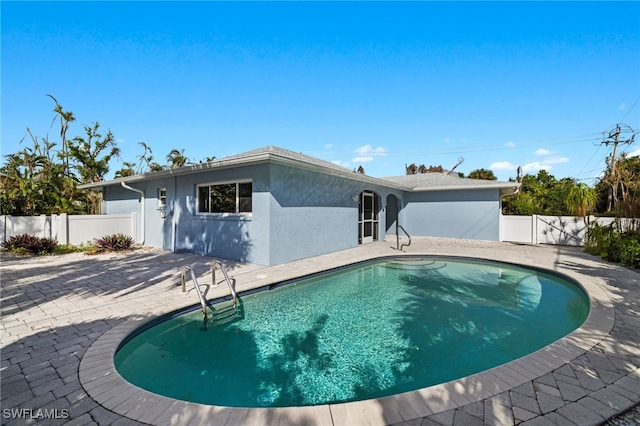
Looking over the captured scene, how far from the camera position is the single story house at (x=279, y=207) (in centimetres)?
878

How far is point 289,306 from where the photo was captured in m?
5.98

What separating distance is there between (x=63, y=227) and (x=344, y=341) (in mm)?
13678

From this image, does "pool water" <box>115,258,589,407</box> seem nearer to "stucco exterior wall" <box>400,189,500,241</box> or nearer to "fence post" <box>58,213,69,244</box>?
Result: "stucco exterior wall" <box>400,189,500,241</box>

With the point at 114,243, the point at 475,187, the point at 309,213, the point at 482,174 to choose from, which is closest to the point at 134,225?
the point at 114,243

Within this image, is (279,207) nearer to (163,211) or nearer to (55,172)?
(163,211)

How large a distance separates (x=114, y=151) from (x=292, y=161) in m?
22.4

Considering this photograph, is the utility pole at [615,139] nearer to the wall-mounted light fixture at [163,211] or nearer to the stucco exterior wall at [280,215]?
the stucco exterior wall at [280,215]

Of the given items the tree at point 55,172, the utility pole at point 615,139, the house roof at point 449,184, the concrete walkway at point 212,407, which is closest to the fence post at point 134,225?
the tree at point 55,172

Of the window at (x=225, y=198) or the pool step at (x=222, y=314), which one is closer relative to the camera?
the pool step at (x=222, y=314)

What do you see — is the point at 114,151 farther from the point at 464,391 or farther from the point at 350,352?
the point at 464,391

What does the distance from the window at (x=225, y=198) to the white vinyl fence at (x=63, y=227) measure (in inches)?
236

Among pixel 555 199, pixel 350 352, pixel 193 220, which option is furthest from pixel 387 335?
pixel 555 199

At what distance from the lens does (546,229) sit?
1393cm

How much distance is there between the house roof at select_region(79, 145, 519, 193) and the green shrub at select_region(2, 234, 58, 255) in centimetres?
377
